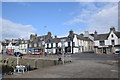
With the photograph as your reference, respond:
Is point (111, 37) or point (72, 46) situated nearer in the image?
point (111, 37)

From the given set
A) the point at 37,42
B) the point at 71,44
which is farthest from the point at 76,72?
the point at 37,42

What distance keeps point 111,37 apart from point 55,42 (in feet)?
80.2

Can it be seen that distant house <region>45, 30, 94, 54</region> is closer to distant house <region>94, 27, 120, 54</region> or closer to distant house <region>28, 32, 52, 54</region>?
distant house <region>28, 32, 52, 54</region>

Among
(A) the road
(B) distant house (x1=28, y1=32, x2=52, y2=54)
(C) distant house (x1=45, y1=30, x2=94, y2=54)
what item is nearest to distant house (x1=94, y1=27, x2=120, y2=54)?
(C) distant house (x1=45, y1=30, x2=94, y2=54)

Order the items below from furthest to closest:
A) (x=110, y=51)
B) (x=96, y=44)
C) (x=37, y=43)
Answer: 1. (x=37, y=43)
2. (x=96, y=44)
3. (x=110, y=51)

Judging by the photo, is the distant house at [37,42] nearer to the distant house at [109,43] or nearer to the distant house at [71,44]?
the distant house at [71,44]

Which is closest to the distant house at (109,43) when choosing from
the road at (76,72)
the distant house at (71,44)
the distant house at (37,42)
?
the distant house at (71,44)

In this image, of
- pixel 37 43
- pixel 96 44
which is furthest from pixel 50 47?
pixel 96 44

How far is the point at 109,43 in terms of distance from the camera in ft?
155

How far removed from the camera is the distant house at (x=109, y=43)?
150 feet

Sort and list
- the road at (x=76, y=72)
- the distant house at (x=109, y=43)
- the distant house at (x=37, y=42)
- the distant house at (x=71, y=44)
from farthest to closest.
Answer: the distant house at (x=37, y=42), the distant house at (x=71, y=44), the distant house at (x=109, y=43), the road at (x=76, y=72)

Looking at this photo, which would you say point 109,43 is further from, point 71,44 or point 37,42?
point 37,42

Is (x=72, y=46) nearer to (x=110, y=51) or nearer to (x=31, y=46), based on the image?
(x=110, y=51)

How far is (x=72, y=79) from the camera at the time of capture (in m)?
9.35
